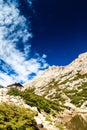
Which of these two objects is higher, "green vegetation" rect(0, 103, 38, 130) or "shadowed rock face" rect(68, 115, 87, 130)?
"shadowed rock face" rect(68, 115, 87, 130)

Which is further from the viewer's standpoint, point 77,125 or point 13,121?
point 77,125

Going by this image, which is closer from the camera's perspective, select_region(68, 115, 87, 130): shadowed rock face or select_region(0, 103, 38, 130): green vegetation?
select_region(0, 103, 38, 130): green vegetation

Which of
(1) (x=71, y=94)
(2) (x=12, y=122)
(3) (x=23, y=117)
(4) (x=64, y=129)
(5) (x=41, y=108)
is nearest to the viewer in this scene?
(2) (x=12, y=122)

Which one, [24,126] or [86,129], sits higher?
[86,129]

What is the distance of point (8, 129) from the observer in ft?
110

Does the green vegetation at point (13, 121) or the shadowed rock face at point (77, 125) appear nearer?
the green vegetation at point (13, 121)

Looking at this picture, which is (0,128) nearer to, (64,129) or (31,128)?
(31,128)

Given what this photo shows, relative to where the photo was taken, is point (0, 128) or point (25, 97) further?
point (25, 97)

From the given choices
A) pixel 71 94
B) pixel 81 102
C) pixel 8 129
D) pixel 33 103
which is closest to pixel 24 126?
pixel 8 129

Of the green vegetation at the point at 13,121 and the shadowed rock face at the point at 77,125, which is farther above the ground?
the shadowed rock face at the point at 77,125

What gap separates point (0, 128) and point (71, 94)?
559ft

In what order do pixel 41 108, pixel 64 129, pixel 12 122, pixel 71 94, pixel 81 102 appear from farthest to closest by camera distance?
pixel 71 94 → pixel 81 102 → pixel 41 108 → pixel 64 129 → pixel 12 122

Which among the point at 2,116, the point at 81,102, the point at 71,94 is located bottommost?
the point at 2,116

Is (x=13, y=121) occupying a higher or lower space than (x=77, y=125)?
lower
